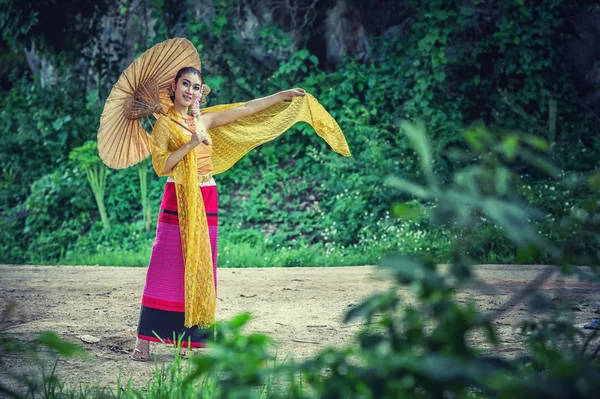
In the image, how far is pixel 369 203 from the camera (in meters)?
8.57

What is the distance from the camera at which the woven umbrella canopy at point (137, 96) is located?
4.31 m

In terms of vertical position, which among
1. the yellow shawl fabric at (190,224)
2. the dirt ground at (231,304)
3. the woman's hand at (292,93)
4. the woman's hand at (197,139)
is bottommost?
the dirt ground at (231,304)

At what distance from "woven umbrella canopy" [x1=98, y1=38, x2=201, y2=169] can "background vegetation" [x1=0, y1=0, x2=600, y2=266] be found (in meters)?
3.33

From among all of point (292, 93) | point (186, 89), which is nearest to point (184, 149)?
point (186, 89)

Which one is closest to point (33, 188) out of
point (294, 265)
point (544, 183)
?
point (294, 265)

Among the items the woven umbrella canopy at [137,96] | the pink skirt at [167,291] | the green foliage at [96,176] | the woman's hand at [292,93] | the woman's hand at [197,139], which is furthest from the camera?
the green foliage at [96,176]

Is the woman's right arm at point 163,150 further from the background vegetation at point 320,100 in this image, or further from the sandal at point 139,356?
the background vegetation at point 320,100

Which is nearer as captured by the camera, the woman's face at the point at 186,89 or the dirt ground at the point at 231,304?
the dirt ground at the point at 231,304

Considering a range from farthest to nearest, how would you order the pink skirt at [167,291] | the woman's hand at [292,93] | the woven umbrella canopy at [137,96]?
the woman's hand at [292,93], the woven umbrella canopy at [137,96], the pink skirt at [167,291]

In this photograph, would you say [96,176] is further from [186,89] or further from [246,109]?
[186,89]

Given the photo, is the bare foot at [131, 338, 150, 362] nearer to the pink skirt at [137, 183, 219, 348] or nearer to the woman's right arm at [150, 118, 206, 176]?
the pink skirt at [137, 183, 219, 348]

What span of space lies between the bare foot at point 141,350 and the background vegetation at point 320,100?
344cm

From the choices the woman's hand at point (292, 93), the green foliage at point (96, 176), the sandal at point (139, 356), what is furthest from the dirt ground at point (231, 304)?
the green foliage at point (96, 176)

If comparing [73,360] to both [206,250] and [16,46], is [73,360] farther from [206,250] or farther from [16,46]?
[16,46]
